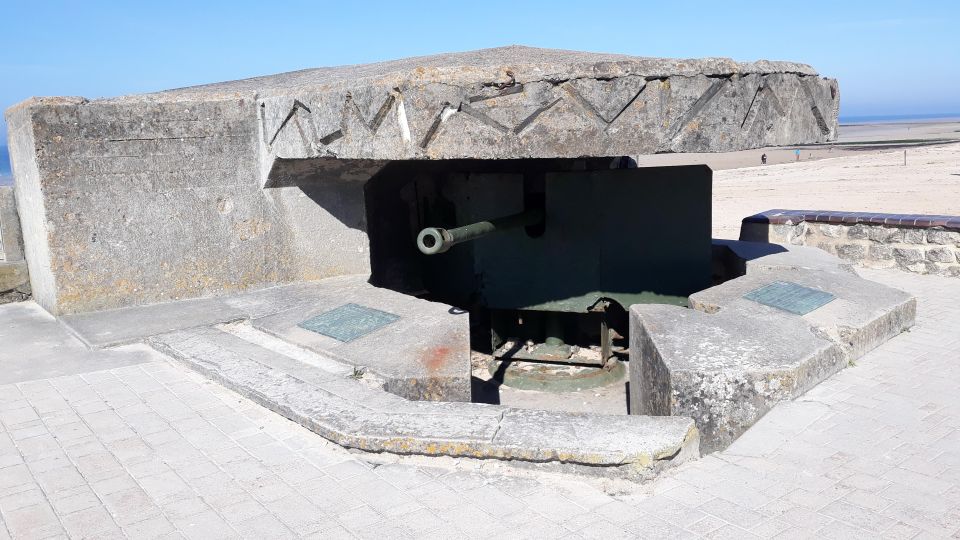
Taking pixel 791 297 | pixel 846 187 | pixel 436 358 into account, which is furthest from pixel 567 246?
pixel 846 187

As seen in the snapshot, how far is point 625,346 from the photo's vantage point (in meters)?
6.48

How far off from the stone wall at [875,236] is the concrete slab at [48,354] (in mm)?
6406

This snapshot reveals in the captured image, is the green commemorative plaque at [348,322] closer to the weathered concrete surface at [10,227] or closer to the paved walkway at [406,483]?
the paved walkway at [406,483]

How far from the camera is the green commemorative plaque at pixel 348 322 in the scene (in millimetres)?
4383

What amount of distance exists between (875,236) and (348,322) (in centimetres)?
570

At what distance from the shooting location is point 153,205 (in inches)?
197

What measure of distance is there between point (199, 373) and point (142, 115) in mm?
1927

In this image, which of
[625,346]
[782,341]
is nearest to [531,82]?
[782,341]

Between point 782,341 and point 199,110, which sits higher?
point 199,110

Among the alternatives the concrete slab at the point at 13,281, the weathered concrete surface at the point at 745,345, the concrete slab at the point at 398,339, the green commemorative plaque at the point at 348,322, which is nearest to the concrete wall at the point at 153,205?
the concrete slab at the point at 13,281

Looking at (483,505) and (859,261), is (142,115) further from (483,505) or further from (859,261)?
(859,261)

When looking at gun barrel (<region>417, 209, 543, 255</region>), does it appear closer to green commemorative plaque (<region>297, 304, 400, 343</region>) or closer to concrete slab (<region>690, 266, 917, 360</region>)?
green commemorative plaque (<region>297, 304, 400, 343</region>)

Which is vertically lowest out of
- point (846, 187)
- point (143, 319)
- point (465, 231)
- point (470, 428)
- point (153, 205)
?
point (846, 187)

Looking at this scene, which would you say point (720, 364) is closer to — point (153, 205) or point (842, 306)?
point (842, 306)
